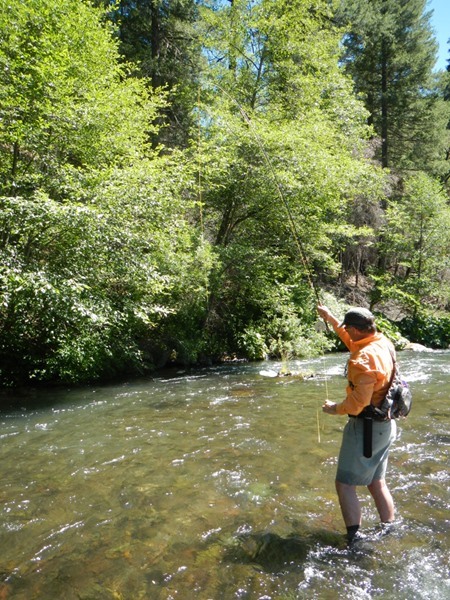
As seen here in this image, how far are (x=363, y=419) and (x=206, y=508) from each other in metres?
1.97

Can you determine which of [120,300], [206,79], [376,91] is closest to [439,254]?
[376,91]

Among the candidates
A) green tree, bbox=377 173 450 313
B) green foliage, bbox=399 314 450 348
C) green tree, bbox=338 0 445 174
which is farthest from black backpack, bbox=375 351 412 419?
green tree, bbox=338 0 445 174

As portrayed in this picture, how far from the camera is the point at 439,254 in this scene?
24.0 meters

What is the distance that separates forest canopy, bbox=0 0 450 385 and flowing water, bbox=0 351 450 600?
2609mm

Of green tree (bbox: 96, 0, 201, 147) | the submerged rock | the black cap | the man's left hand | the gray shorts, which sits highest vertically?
green tree (bbox: 96, 0, 201, 147)

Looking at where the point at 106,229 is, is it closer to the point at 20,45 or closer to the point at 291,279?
the point at 20,45

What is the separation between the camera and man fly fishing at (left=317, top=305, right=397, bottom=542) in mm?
3699

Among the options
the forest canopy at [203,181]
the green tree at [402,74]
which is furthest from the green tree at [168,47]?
the green tree at [402,74]

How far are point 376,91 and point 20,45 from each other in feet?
83.5

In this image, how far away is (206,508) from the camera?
15.2ft

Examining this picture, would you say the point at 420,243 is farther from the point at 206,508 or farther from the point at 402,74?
the point at 206,508

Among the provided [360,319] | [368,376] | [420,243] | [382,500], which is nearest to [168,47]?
[420,243]

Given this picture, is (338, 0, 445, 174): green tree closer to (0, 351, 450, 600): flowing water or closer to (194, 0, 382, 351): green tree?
(194, 0, 382, 351): green tree

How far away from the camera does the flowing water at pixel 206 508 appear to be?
3408 millimetres
